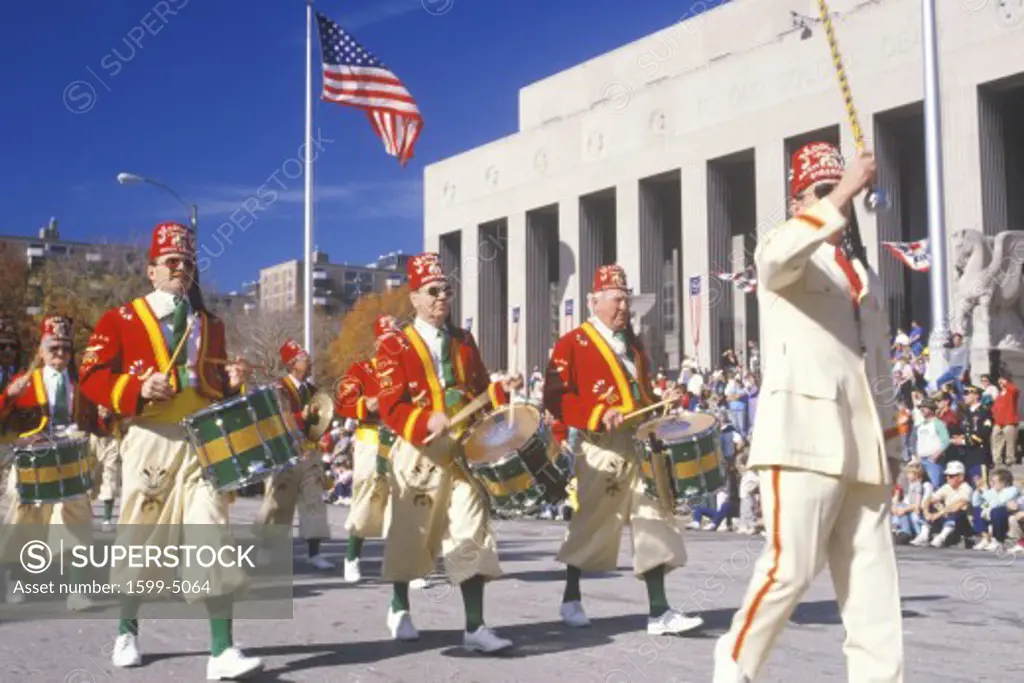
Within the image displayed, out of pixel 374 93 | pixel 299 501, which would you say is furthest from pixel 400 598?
pixel 374 93

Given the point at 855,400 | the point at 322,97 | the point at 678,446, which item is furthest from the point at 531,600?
the point at 322,97

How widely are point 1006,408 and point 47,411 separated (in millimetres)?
14537

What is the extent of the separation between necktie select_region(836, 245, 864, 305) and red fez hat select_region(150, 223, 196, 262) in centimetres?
357

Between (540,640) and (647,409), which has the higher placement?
(647,409)

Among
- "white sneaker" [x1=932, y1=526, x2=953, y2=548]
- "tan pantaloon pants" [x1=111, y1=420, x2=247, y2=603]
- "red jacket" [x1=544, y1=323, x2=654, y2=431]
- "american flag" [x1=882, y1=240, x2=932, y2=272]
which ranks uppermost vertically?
"american flag" [x1=882, y1=240, x2=932, y2=272]

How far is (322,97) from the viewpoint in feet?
75.1

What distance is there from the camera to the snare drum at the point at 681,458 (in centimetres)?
734

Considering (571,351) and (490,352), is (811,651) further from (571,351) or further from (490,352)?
(490,352)

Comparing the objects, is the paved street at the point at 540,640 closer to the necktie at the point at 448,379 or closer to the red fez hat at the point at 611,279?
the necktie at the point at 448,379

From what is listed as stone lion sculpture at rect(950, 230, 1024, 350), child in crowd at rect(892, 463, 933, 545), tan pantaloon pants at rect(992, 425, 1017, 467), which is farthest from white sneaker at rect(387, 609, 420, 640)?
stone lion sculpture at rect(950, 230, 1024, 350)

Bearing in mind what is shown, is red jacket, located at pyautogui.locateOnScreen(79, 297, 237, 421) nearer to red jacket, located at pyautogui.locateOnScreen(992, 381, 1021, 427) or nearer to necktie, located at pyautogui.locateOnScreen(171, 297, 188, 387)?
necktie, located at pyautogui.locateOnScreen(171, 297, 188, 387)

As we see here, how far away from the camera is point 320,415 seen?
12.0m

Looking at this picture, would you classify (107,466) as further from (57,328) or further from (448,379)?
(448,379)

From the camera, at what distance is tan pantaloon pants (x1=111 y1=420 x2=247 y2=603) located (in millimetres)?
6297
